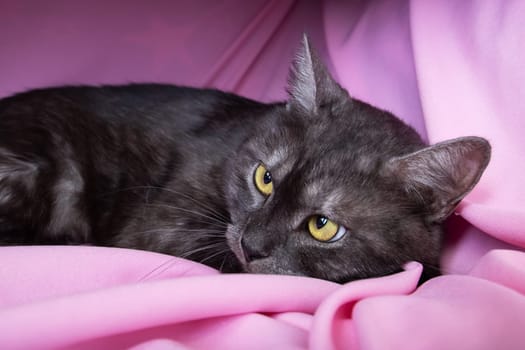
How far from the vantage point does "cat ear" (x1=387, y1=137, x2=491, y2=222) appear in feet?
3.93

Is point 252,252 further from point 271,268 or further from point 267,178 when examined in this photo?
point 267,178

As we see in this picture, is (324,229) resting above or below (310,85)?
below

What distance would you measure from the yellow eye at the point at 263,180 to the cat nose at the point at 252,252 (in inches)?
6.9

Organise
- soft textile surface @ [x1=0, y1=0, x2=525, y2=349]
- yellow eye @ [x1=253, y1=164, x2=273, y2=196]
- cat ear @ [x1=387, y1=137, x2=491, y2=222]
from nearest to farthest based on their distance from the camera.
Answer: soft textile surface @ [x1=0, y1=0, x2=525, y2=349] → cat ear @ [x1=387, y1=137, x2=491, y2=222] → yellow eye @ [x1=253, y1=164, x2=273, y2=196]

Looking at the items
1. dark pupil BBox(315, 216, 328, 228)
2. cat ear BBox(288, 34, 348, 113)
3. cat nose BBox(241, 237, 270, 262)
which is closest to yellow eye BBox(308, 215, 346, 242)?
dark pupil BBox(315, 216, 328, 228)

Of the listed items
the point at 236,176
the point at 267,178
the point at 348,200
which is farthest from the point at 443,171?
the point at 236,176

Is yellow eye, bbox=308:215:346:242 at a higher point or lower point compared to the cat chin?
higher

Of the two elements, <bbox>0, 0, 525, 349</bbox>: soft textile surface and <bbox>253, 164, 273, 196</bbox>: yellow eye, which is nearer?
<bbox>0, 0, 525, 349</bbox>: soft textile surface

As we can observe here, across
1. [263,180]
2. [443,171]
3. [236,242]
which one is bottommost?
[236,242]

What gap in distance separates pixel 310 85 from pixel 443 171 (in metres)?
0.42

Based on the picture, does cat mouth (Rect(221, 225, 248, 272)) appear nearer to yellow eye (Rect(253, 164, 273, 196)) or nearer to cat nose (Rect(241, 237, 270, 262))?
cat nose (Rect(241, 237, 270, 262))

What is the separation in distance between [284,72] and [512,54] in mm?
1069

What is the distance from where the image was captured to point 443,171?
49.3 inches

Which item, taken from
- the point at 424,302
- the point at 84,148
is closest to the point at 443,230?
the point at 424,302
